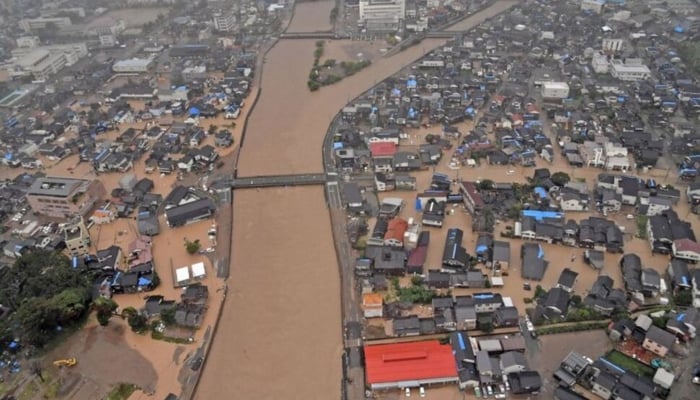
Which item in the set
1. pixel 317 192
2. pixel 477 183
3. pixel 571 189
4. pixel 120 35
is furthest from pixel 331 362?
pixel 120 35

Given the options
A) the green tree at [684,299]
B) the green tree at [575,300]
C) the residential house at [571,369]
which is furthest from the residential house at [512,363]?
the green tree at [684,299]

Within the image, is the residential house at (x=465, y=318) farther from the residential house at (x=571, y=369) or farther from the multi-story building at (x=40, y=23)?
the multi-story building at (x=40, y=23)

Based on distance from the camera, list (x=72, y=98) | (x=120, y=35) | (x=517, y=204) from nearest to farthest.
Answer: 1. (x=517, y=204)
2. (x=72, y=98)
3. (x=120, y=35)

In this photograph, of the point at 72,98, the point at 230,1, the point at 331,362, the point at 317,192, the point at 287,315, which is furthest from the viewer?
the point at 230,1

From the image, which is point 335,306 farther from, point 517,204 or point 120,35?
point 120,35

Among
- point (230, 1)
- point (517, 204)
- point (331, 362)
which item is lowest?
point (331, 362)

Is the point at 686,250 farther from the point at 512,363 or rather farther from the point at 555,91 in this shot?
the point at 555,91

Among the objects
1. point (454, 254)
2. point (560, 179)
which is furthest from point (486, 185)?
point (454, 254)
